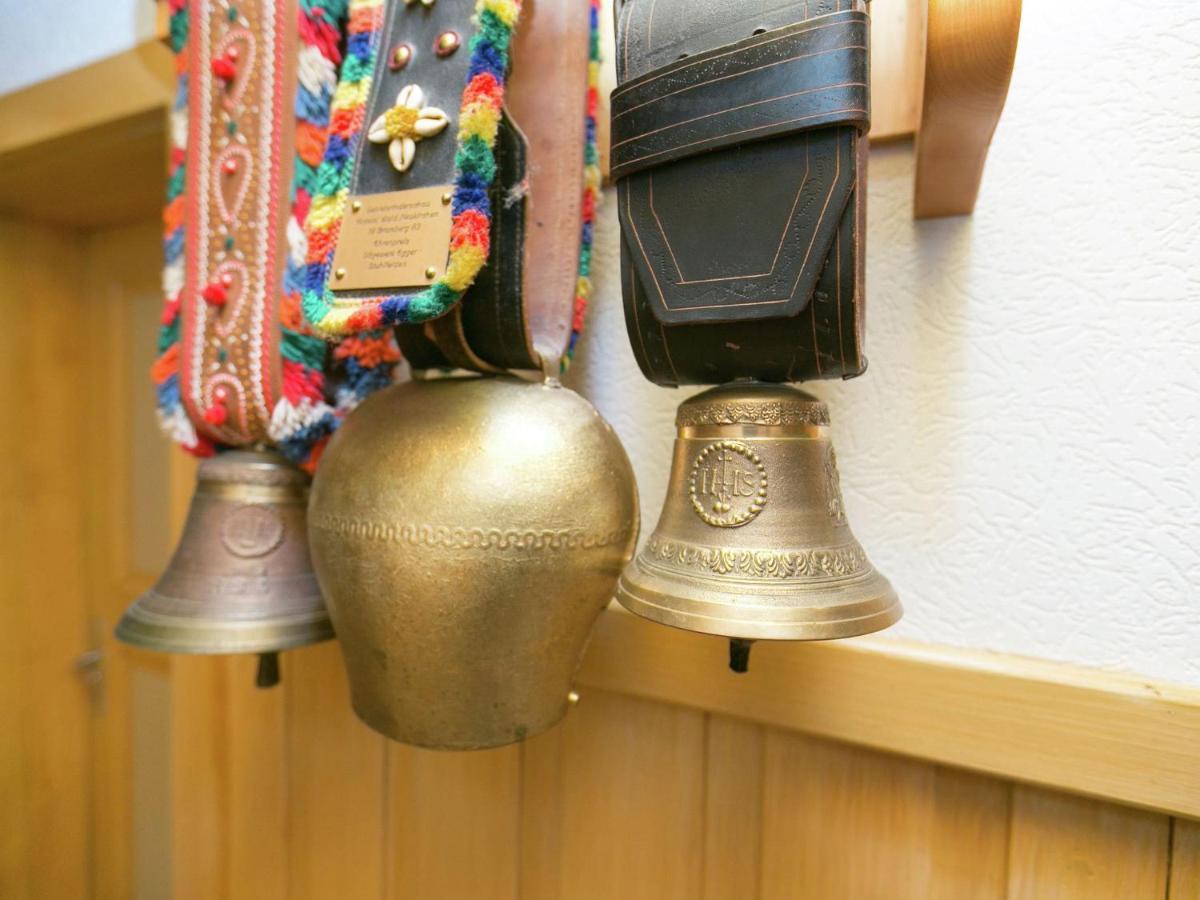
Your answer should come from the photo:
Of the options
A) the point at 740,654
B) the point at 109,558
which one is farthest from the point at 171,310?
the point at 109,558

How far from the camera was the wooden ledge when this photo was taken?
17.6 inches

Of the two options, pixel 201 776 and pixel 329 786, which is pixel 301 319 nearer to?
pixel 329 786

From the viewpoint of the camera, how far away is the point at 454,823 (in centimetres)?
72

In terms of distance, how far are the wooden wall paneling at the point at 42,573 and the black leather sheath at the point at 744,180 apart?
135cm

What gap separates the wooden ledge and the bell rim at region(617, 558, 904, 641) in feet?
0.57

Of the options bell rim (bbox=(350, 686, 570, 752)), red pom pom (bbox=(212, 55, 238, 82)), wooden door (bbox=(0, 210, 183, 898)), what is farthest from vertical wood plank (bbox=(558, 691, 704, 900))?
wooden door (bbox=(0, 210, 183, 898))

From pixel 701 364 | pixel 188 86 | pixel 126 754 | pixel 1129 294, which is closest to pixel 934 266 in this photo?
pixel 1129 294

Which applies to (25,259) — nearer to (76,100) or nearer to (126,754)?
(76,100)

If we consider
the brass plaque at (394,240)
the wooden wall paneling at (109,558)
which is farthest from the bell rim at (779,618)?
the wooden wall paneling at (109,558)

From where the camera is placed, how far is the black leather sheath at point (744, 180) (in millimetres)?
338

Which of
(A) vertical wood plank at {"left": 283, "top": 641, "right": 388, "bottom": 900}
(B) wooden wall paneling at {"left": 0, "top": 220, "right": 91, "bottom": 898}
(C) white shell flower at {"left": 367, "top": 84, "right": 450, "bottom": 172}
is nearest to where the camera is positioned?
(C) white shell flower at {"left": 367, "top": 84, "right": 450, "bottom": 172}

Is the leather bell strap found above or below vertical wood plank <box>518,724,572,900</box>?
above

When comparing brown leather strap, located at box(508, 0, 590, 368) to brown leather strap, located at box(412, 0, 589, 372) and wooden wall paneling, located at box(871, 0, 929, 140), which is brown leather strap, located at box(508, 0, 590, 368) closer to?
brown leather strap, located at box(412, 0, 589, 372)

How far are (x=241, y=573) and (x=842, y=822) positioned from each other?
0.52m
